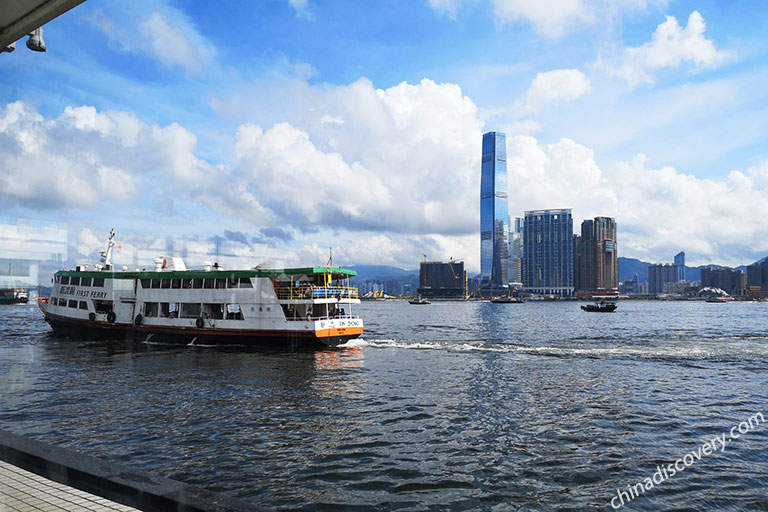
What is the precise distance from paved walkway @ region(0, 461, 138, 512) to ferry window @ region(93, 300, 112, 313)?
4179 cm

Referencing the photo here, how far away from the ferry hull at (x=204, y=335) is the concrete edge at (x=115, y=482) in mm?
27795

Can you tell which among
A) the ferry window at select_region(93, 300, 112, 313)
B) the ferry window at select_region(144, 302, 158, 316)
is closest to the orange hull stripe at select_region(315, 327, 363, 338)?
the ferry window at select_region(144, 302, 158, 316)

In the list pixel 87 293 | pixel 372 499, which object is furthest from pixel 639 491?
pixel 87 293

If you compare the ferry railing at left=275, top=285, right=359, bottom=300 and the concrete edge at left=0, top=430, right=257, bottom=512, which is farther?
the ferry railing at left=275, top=285, right=359, bottom=300

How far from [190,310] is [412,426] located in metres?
30.0

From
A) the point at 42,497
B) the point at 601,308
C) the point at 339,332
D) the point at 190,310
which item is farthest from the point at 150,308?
the point at 601,308

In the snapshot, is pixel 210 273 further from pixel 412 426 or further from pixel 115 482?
pixel 115 482

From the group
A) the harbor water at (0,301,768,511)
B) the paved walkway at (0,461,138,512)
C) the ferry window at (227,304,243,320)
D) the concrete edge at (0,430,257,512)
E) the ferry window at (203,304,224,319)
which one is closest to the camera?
the paved walkway at (0,461,138,512)

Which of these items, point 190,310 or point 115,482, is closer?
point 115,482

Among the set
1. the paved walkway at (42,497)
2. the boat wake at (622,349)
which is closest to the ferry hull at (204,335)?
the boat wake at (622,349)

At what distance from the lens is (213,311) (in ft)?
131

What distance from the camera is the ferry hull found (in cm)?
3659

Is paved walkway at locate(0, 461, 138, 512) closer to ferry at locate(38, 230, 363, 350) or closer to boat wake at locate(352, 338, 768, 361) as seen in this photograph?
ferry at locate(38, 230, 363, 350)

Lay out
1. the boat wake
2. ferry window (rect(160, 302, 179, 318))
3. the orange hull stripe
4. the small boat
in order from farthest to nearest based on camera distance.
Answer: the small boat → ferry window (rect(160, 302, 179, 318)) → the boat wake → the orange hull stripe
